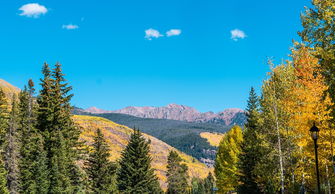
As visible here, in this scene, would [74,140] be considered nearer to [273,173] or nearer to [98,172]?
[98,172]

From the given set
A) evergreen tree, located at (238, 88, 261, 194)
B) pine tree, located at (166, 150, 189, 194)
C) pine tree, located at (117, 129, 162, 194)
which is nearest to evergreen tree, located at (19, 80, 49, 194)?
pine tree, located at (117, 129, 162, 194)

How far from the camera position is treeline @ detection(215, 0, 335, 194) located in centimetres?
2125

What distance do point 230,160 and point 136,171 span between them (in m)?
15.2

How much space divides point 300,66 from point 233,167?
1896cm

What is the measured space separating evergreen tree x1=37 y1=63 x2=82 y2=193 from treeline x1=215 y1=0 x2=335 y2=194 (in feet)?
69.9

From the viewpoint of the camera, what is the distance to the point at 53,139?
38.8 m

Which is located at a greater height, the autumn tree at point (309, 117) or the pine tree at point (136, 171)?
the autumn tree at point (309, 117)

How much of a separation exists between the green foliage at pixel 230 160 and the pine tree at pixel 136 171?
1140 cm

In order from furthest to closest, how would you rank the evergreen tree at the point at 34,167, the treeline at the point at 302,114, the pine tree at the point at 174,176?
1. the pine tree at the point at 174,176
2. the evergreen tree at the point at 34,167
3. the treeline at the point at 302,114

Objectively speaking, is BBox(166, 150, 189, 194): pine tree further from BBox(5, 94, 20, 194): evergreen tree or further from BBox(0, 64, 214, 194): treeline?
BBox(5, 94, 20, 194): evergreen tree

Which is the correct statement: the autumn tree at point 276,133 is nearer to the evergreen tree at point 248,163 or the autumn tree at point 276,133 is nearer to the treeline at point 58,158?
the evergreen tree at point 248,163

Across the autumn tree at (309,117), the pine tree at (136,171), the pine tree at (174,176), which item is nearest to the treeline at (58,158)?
the pine tree at (136,171)

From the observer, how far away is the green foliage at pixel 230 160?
45.0 meters

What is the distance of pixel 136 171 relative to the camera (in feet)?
173
